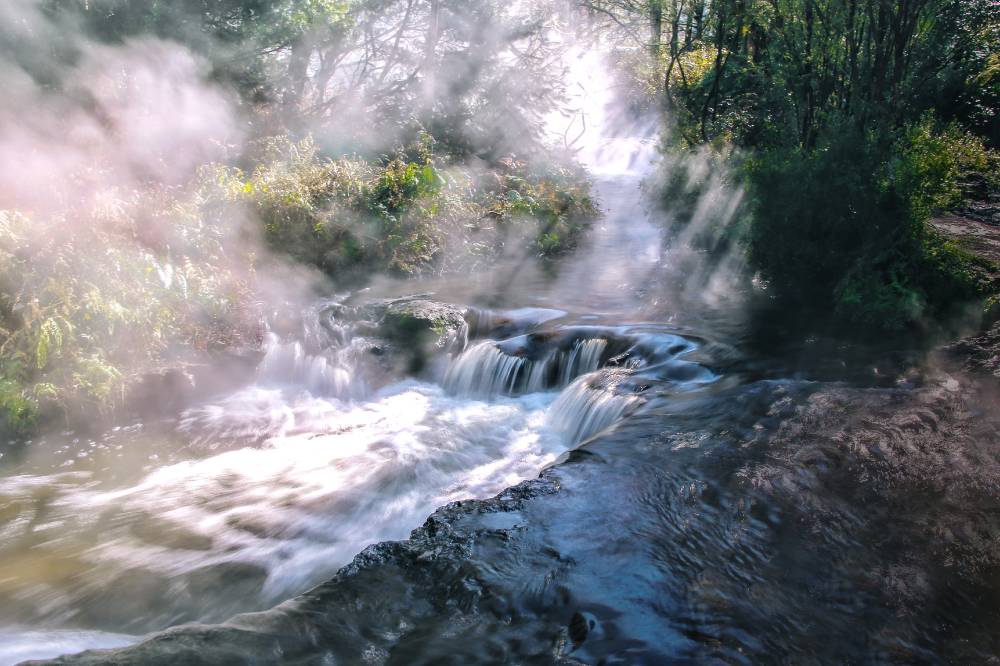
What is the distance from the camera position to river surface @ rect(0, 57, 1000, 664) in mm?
2930

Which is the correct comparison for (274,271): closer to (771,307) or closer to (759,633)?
(771,307)

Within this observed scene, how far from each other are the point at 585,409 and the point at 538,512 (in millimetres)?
2605

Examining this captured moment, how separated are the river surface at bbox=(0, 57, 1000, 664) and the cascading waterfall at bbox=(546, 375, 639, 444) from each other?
3 centimetres

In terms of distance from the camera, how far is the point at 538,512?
3.96 m

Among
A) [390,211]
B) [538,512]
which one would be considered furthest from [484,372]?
[390,211]

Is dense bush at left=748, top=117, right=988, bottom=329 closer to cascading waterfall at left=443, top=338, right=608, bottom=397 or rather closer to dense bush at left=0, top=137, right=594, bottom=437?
cascading waterfall at left=443, top=338, right=608, bottom=397

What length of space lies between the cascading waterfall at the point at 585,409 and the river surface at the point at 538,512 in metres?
0.03

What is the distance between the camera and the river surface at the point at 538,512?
2.93 meters

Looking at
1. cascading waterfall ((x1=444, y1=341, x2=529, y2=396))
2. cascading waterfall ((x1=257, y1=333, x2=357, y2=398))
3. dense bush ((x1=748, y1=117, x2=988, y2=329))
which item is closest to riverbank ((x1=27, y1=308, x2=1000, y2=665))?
dense bush ((x1=748, y1=117, x2=988, y2=329))

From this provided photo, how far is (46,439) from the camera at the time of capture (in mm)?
6383

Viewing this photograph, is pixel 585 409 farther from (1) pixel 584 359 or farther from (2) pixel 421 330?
(2) pixel 421 330

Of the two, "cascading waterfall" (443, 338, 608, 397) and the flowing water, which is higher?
"cascading waterfall" (443, 338, 608, 397)

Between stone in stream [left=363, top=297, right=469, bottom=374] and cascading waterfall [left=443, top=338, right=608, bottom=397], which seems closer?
cascading waterfall [left=443, top=338, right=608, bottom=397]

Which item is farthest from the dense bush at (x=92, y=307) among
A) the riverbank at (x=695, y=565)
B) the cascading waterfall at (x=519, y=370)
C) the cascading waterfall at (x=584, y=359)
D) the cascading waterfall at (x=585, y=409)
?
the riverbank at (x=695, y=565)
